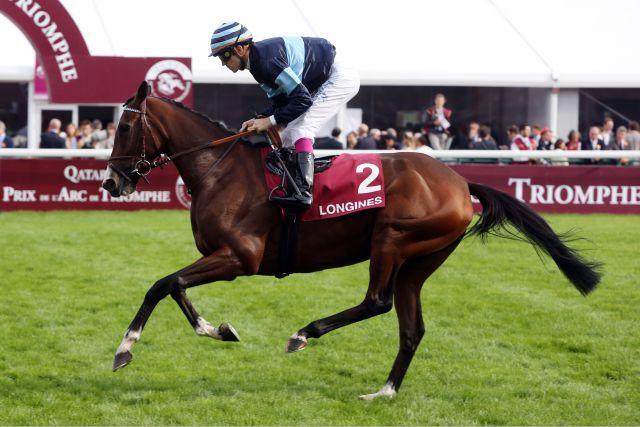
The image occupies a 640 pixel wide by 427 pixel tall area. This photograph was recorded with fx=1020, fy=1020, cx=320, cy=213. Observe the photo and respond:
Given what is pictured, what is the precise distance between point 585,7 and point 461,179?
54.4 feet

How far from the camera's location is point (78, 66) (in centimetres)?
1636

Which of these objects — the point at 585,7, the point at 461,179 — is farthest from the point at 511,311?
the point at 585,7

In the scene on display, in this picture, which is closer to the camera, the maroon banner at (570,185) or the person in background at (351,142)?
the maroon banner at (570,185)

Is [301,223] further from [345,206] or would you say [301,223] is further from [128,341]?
[128,341]

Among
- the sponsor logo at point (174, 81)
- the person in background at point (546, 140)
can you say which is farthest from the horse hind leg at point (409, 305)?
the person in background at point (546, 140)

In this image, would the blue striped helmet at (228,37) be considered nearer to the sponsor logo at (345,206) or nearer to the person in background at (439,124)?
the sponsor logo at (345,206)

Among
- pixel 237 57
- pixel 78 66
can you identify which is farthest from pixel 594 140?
pixel 237 57

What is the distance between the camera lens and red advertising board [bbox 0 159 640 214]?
48.2ft

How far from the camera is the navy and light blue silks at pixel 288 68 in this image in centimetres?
554

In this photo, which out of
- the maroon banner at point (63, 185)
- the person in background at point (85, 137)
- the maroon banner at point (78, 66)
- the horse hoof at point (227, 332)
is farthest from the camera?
the person in background at point (85, 137)

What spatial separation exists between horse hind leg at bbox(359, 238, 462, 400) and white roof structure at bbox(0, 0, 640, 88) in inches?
499

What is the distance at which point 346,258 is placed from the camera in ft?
19.7

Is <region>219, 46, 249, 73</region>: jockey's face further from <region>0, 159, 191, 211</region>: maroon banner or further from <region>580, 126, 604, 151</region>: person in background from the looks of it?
<region>580, 126, 604, 151</region>: person in background

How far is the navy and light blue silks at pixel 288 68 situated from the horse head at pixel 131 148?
69 cm
